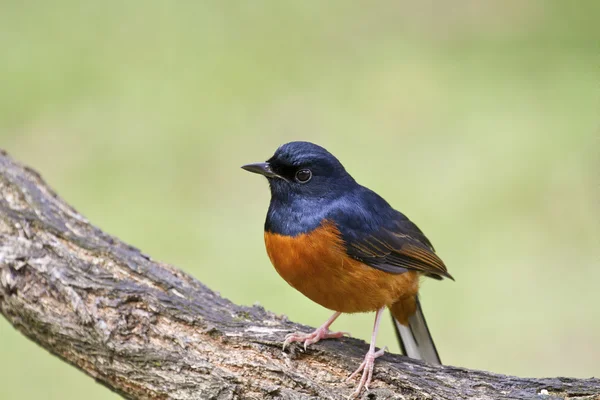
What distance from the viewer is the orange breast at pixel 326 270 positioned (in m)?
4.63

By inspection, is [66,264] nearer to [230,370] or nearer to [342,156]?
[230,370]

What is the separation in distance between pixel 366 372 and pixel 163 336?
4.14 ft

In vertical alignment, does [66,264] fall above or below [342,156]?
below

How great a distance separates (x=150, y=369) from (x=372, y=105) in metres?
8.03

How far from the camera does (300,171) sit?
191 inches

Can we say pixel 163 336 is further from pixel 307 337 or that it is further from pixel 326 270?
pixel 326 270

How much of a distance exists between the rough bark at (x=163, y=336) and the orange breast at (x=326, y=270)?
13.2 inches

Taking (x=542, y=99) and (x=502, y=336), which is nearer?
(x=502, y=336)

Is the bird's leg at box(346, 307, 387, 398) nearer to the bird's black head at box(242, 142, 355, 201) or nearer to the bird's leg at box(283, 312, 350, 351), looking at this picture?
the bird's leg at box(283, 312, 350, 351)

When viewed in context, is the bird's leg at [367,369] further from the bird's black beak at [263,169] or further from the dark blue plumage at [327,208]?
the bird's black beak at [263,169]

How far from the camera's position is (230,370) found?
4621 millimetres

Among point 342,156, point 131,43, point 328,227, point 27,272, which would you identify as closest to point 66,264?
point 27,272

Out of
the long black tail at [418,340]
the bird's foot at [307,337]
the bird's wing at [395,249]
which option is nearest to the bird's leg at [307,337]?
Answer: the bird's foot at [307,337]

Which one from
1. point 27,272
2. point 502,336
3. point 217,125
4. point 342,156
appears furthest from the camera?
point 217,125
